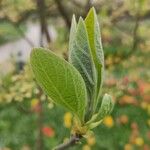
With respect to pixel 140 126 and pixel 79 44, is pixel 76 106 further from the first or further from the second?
pixel 140 126

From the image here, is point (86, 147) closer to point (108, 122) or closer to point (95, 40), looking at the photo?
point (108, 122)

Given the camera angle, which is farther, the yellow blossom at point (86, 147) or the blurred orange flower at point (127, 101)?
the blurred orange flower at point (127, 101)

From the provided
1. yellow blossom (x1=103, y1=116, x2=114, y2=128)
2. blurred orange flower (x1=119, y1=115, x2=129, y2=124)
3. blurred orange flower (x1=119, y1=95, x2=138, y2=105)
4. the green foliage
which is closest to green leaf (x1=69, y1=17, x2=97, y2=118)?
the green foliage

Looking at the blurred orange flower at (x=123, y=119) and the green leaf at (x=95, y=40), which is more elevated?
the green leaf at (x=95, y=40)

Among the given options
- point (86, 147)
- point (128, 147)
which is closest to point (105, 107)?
point (86, 147)

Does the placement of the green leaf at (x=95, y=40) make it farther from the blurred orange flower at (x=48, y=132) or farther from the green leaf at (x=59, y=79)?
the blurred orange flower at (x=48, y=132)

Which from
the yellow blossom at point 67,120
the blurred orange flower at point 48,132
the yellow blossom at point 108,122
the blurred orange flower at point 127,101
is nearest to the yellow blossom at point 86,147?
the yellow blossom at point 67,120

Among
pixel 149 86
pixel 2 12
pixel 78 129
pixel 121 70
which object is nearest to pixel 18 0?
pixel 2 12
